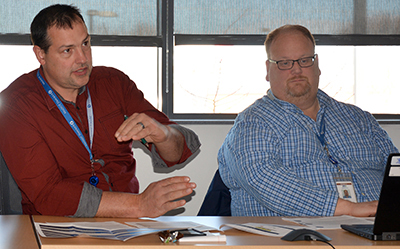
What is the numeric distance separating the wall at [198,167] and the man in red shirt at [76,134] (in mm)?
984

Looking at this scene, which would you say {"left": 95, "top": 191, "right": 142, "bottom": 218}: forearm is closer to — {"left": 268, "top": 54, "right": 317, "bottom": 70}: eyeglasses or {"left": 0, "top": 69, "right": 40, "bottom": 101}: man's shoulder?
{"left": 0, "top": 69, "right": 40, "bottom": 101}: man's shoulder

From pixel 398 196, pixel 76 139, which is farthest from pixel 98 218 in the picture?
pixel 398 196

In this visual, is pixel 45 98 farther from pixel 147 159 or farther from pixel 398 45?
pixel 398 45

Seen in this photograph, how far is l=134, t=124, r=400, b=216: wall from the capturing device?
340 cm

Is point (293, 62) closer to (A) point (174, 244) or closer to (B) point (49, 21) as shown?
(B) point (49, 21)

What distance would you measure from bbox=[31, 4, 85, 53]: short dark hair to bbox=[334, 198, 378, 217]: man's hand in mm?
1487

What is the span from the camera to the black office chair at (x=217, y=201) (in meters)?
2.17

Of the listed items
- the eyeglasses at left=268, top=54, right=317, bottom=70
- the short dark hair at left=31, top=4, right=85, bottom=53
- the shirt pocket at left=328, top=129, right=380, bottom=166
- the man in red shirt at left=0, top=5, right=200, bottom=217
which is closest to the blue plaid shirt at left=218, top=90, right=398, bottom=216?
the shirt pocket at left=328, top=129, right=380, bottom=166

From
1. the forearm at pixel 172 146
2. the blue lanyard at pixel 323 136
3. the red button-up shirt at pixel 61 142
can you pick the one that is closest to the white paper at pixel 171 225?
the red button-up shirt at pixel 61 142

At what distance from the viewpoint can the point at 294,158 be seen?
2.30 m

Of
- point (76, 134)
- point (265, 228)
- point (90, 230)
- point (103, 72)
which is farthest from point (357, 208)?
point (103, 72)

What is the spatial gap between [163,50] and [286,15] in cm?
100

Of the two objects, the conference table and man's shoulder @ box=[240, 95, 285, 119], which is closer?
the conference table

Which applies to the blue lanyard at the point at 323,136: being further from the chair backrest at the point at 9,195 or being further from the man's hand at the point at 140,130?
the chair backrest at the point at 9,195
